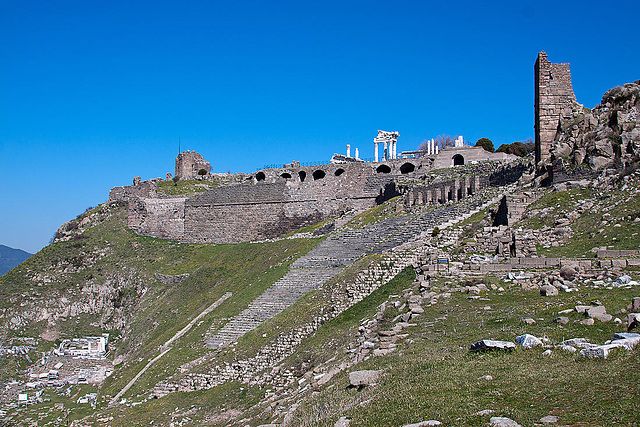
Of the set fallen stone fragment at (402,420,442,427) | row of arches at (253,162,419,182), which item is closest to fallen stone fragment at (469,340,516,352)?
fallen stone fragment at (402,420,442,427)

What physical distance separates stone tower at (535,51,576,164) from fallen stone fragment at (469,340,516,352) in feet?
65.0

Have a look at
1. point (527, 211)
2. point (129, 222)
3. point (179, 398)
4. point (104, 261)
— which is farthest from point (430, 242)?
point (129, 222)

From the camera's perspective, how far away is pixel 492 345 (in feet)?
30.7

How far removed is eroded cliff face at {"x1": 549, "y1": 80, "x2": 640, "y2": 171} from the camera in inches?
874

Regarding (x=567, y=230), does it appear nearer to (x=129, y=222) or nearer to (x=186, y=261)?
(x=186, y=261)

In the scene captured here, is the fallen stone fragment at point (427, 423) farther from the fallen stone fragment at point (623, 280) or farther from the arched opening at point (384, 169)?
the arched opening at point (384, 169)

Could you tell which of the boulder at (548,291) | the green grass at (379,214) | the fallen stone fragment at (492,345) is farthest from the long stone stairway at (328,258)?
Result: the fallen stone fragment at (492,345)

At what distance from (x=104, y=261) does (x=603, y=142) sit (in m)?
34.7

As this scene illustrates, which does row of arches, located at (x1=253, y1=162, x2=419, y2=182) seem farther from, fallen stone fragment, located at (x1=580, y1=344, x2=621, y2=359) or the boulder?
fallen stone fragment, located at (x1=580, y1=344, x2=621, y2=359)

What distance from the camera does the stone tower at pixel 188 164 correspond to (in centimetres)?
5891

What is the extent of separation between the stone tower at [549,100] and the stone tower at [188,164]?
124ft

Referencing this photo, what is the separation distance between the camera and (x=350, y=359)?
41.9 feet

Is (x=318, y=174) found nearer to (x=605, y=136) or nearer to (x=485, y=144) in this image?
(x=485, y=144)

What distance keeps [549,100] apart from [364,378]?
22.2 meters
